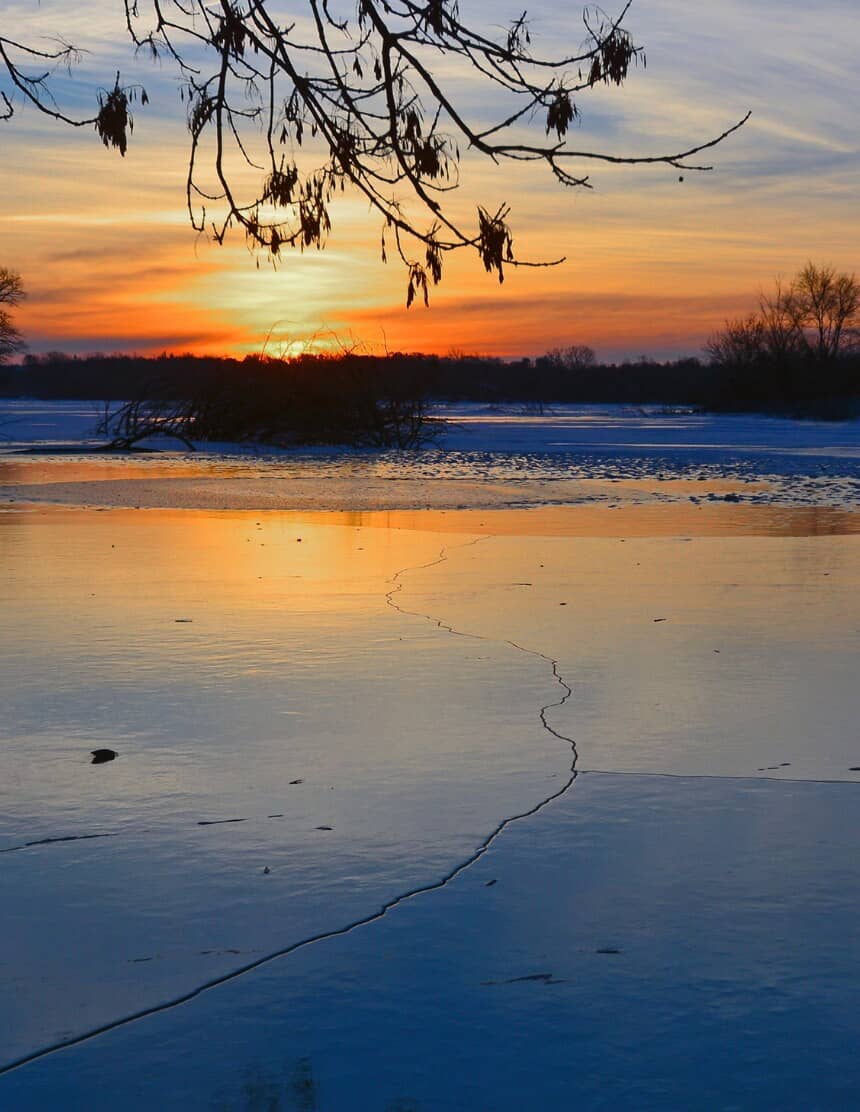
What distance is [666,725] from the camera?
13.9ft

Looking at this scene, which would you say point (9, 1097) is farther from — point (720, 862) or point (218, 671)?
point (218, 671)

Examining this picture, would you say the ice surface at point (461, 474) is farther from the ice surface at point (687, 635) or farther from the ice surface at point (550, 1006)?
the ice surface at point (550, 1006)


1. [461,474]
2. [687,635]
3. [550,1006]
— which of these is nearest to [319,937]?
[550,1006]

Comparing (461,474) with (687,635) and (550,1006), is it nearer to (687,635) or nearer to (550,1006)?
(687,635)

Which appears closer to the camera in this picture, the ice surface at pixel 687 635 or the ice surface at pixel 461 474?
the ice surface at pixel 687 635

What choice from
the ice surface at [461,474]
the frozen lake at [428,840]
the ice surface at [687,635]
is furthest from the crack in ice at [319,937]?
the ice surface at [461,474]

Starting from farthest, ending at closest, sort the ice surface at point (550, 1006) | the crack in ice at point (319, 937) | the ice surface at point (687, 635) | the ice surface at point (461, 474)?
1. the ice surface at point (461, 474)
2. the ice surface at point (687, 635)
3. the crack in ice at point (319, 937)
4. the ice surface at point (550, 1006)

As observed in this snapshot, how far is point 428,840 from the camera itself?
10.3 feet

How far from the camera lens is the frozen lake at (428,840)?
213 cm

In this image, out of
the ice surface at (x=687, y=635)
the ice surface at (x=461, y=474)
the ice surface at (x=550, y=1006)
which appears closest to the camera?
the ice surface at (x=550, y=1006)

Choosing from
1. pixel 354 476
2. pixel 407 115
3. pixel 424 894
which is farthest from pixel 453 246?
pixel 354 476

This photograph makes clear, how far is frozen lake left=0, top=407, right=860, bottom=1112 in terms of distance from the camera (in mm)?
2127

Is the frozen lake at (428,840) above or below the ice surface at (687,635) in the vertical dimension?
below

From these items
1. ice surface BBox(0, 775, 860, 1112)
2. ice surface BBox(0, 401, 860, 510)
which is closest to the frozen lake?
ice surface BBox(0, 775, 860, 1112)
